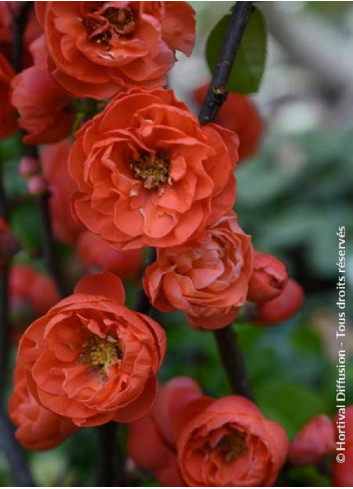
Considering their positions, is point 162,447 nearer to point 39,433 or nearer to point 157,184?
point 39,433

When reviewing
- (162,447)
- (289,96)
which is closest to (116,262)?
(162,447)

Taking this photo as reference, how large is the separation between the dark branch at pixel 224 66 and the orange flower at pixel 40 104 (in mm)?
113

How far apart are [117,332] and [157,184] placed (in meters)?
0.09

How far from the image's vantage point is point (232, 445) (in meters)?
0.59

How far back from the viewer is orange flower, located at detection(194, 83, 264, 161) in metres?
0.88

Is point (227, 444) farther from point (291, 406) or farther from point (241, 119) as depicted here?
point (241, 119)

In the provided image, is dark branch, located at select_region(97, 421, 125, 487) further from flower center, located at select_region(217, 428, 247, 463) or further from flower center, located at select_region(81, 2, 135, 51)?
flower center, located at select_region(81, 2, 135, 51)

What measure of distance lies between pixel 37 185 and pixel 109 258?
0.12 m

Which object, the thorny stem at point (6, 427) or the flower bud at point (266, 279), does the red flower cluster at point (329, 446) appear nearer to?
the flower bud at point (266, 279)

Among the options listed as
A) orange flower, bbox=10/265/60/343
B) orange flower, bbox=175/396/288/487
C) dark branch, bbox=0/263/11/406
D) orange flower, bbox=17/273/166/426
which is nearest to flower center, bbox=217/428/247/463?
orange flower, bbox=175/396/288/487

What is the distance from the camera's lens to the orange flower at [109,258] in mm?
804

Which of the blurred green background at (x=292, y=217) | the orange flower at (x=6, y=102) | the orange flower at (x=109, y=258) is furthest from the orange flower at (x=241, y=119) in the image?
the orange flower at (x=6, y=102)

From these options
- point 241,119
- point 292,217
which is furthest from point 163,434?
point 292,217

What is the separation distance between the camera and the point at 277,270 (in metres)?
0.56
